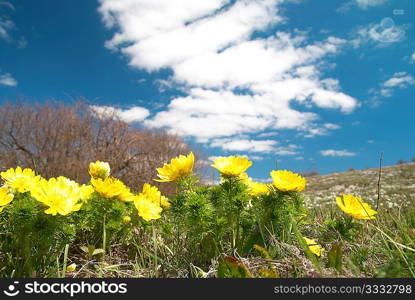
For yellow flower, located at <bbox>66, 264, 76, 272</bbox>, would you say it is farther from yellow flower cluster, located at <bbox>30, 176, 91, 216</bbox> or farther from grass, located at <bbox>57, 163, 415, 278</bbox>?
yellow flower cluster, located at <bbox>30, 176, 91, 216</bbox>

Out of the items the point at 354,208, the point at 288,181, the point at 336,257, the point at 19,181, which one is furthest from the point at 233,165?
the point at 19,181

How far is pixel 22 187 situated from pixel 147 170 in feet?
23.2

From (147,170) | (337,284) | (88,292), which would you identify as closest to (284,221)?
(337,284)

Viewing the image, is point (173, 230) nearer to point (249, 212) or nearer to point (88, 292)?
point (249, 212)

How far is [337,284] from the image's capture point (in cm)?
135

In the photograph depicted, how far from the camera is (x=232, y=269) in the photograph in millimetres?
1488

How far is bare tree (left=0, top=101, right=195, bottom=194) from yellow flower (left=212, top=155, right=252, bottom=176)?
6265mm

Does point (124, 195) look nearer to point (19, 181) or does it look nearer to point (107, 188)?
point (107, 188)

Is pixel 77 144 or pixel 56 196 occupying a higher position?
pixel 77 144

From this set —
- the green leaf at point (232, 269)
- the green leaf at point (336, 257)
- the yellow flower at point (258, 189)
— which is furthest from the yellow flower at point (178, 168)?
the green leaf at point (336, 257)

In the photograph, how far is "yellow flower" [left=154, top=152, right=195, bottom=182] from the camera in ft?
6.40

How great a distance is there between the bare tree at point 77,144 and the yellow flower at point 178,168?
19.7 ft

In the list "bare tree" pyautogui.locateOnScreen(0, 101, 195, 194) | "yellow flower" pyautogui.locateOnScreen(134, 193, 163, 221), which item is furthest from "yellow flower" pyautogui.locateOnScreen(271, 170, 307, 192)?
"bare tree" pyautogui.locateOnScreen(0, 101, 195, 194)

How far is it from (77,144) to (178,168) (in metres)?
9.32
